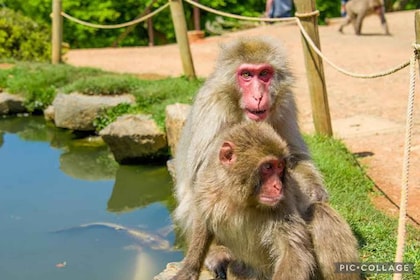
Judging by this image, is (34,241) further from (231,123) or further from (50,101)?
(50,101)

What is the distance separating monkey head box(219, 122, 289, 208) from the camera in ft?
9.77

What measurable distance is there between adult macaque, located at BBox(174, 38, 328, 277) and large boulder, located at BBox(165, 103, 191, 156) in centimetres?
228

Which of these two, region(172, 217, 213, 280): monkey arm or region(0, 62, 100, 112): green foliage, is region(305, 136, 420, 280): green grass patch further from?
region(0, 62, 100, 112): green foliage

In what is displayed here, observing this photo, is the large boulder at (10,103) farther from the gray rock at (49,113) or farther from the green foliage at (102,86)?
the green foliage at (102,86)

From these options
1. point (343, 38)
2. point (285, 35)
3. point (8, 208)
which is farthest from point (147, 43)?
point (8, 208)

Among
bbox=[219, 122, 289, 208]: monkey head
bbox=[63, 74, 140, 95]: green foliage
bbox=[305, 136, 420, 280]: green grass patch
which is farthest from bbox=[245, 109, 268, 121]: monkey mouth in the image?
bbox=[63, 74, 140, 95]: green foliage

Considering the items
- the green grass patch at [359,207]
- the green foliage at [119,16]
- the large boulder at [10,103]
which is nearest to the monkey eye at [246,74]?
the green grass patch at [359,207]

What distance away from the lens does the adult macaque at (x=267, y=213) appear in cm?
301

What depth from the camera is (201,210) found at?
3.30 metres

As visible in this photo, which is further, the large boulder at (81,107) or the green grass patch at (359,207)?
the large boulder at (81,107)

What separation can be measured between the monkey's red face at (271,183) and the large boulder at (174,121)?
3.30m

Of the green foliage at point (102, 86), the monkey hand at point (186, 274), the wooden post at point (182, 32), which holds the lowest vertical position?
the monkey hand at point (186, 274)

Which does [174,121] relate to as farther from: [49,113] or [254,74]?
[49,113]

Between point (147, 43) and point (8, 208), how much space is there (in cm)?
1404
